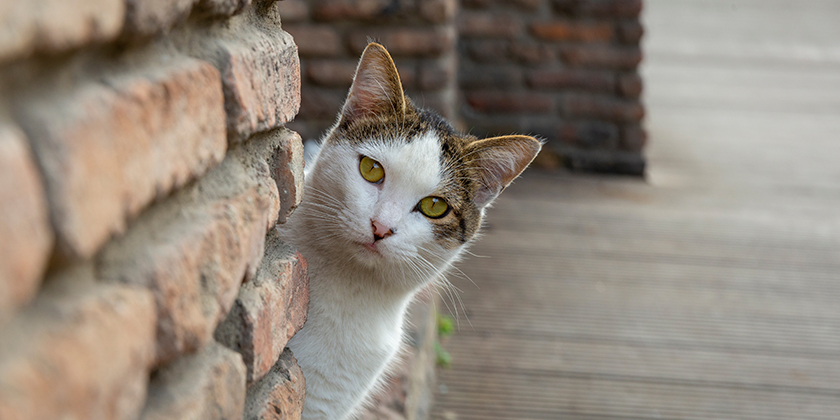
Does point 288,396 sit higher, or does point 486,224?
point 288,396

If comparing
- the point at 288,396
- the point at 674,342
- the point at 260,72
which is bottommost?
the point at 674,342

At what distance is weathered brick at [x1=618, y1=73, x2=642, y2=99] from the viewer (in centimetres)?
339

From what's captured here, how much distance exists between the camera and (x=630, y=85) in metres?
3.40

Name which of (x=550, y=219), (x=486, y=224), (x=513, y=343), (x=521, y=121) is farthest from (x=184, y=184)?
(x=521, y=121)

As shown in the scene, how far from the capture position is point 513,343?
7.27 ft

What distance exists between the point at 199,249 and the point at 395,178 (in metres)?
0.81

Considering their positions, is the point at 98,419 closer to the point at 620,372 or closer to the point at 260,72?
the point at 260,72

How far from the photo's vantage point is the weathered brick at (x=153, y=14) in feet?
1.41

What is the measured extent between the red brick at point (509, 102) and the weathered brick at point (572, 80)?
0.23 feet

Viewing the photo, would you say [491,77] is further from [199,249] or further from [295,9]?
[199,249]

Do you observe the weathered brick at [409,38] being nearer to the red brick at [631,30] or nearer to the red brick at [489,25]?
the red brick at [489,25]

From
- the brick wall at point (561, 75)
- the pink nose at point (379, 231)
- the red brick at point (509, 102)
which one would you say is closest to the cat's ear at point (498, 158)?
the pink nose at point (379, 231)

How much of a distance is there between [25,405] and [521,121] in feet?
10.9

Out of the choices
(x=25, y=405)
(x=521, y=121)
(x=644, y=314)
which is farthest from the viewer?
(x=521, y=121)
